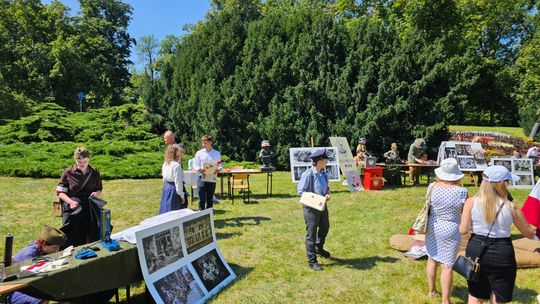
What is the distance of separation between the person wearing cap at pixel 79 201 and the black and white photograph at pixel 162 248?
39.1 inches

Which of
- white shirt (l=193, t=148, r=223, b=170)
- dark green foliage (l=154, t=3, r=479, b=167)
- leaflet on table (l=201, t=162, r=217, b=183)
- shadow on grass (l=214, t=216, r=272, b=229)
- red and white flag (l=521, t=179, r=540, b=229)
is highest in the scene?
dark green foliage (l=154, t=3, r=479, b=167)

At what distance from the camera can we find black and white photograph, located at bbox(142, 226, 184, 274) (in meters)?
4.33

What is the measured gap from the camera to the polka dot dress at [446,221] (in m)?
4.29

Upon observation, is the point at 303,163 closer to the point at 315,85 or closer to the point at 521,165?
the point at 315,85

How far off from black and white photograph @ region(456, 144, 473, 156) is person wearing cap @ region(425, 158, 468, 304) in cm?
1028

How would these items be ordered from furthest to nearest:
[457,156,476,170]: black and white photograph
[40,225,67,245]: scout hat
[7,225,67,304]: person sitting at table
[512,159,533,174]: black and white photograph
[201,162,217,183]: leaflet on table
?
[457,156,476,170]: black and white photograph < [512,159,533,174]: black and white photograph < [201,162,217,183]: leaflet on table < [40,225,67,245]: scout hat < [7,225,67,304]: person sitting at table

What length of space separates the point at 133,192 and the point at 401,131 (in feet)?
36.7

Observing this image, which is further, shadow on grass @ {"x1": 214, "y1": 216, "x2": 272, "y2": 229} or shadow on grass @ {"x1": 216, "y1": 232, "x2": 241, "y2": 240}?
shadow on grass @ {"x1": 214, "y1": 216, "x2": 272, "y2": 229}

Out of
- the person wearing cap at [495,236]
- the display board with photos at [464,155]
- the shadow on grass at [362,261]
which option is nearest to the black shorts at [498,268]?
the person wearing cap at [495,236]

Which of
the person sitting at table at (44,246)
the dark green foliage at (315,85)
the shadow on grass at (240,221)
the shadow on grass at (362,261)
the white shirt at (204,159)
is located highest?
the dark green foliage at (315,85)

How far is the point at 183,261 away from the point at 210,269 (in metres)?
0.55

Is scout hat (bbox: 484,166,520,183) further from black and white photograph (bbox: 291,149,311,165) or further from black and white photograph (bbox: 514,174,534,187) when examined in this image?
black and white photograph (bbox: 514,174,534,187)

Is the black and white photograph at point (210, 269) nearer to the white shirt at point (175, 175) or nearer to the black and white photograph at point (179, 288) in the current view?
the black and white photograph at point (179, 288)

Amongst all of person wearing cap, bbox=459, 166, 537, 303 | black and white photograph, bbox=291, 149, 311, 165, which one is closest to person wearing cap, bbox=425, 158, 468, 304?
person wearing cap, bbox=459, 166, 537, 303
